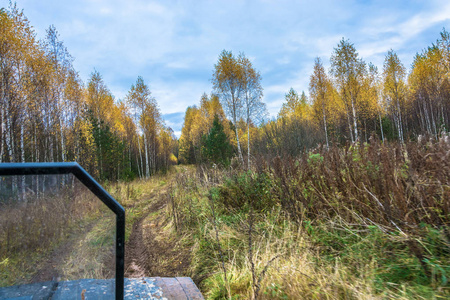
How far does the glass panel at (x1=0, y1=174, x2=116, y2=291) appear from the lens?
2.41ft

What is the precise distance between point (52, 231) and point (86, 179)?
0.21 metres

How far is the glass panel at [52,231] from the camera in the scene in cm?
73

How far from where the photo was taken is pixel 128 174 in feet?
65.4

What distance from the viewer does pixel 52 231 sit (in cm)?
81

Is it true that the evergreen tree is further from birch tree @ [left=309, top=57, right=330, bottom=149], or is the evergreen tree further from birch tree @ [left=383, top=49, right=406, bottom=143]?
birch tree @ [left=383, top=49, right=406, bottom=143]

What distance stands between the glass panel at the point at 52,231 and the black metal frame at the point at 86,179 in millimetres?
17

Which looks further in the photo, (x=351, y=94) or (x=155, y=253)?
(x=351, y=94)

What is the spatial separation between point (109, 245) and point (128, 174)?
67.7 ft

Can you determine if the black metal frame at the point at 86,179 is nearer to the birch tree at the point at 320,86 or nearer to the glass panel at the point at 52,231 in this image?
the glass panel at the point at 52,231

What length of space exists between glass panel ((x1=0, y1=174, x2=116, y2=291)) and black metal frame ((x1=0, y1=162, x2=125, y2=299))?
0.06ft

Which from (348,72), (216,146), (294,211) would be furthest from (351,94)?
(294,211)

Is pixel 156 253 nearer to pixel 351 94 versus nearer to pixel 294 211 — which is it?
pixel 294 211

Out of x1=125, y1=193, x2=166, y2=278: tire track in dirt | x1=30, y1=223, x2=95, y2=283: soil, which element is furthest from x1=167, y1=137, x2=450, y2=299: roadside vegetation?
x1=30, y1=223, x2=95, y2=283: soil

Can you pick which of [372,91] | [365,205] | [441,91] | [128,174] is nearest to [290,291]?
[365,205]
